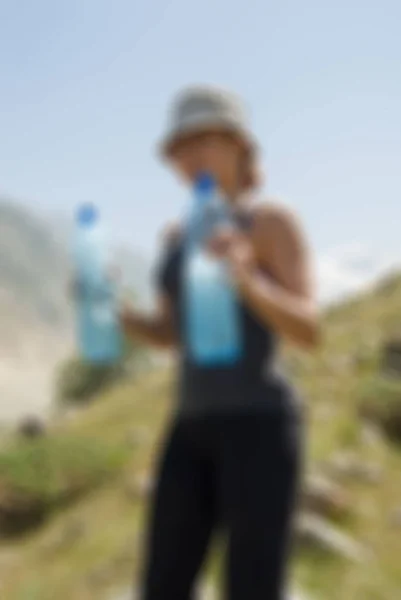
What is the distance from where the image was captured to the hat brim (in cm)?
283

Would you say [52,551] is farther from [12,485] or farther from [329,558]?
[329,558]

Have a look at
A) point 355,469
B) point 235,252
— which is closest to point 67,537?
point 355,469

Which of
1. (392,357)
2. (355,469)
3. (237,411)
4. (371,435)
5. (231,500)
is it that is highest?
(392,357)

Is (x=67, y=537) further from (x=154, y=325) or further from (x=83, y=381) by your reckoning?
(x=83, y=381)

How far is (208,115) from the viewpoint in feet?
9.27

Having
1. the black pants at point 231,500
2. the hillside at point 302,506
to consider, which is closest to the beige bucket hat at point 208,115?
the black pants at point 231,500

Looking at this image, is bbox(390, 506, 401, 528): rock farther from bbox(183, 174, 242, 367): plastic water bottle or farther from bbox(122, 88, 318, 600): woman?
bbox(183, 174, 242, 367): plastic water bottle

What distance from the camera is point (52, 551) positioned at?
26.6 ft

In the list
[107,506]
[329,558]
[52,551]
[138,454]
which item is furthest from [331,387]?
[329,558]

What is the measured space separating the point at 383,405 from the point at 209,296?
8244mm

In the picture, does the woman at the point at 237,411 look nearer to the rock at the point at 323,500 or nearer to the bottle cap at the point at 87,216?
the bottle cap at the point at 87,216

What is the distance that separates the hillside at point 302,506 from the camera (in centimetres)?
622

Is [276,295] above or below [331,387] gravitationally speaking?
below

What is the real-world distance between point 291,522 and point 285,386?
42 centimetres
